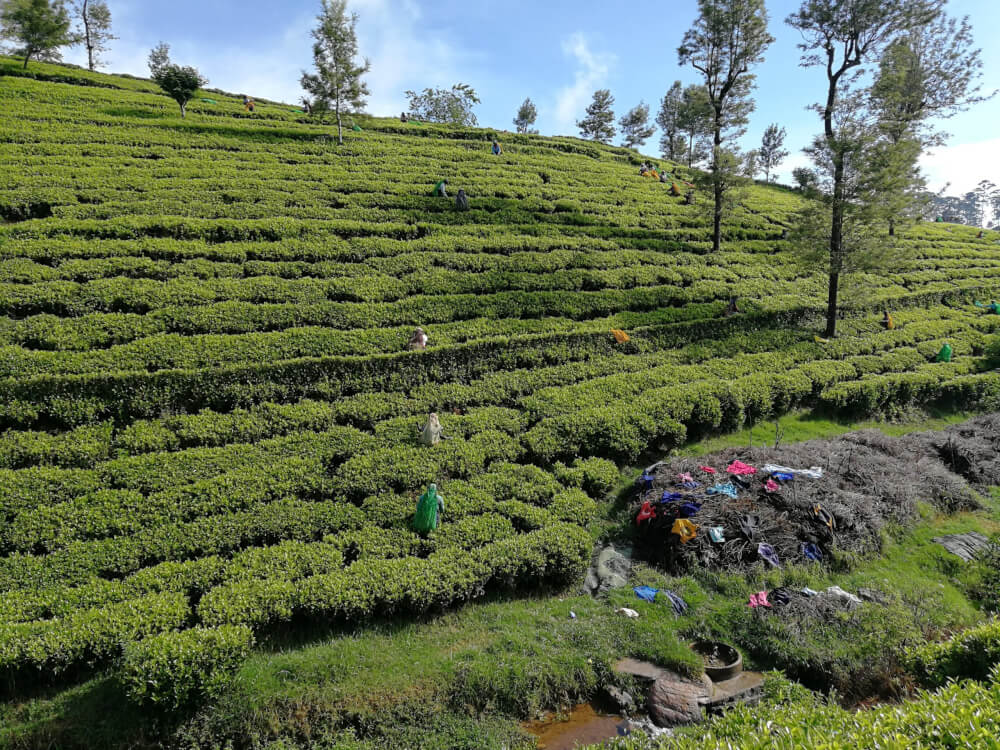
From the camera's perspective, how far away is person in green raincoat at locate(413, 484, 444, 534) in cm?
922

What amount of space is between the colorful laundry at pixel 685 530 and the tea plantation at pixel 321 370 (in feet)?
5.91

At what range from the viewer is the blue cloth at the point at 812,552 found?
9.58 m

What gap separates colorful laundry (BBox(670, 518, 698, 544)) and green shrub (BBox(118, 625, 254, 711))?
7506 millimetres

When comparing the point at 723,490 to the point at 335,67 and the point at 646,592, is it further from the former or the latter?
the point at 335,67

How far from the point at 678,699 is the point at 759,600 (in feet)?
8.60

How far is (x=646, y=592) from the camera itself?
8820mm

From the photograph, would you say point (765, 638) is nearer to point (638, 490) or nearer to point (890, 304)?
point (638, 490)

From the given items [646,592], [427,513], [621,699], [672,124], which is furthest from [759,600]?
[672,124]

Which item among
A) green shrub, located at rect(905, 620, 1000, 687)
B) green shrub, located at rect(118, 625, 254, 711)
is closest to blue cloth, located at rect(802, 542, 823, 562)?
green shrub, located at rect(905, 620, 1000, 687)

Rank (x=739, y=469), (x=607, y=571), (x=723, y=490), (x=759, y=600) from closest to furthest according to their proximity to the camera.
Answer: (x=759, y=600) → (x=607, y=571) → (x=723, y=490) → (x=739, y=469)

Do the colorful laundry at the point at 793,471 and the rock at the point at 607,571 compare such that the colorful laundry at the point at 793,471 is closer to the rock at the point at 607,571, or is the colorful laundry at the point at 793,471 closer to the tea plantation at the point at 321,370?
the tea plantation at the point at 321,370

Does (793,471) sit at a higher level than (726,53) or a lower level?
lower

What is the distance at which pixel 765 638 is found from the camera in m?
7.90

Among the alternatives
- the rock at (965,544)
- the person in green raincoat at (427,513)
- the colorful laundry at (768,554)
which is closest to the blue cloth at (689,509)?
the colorful laundry at (768,554)
